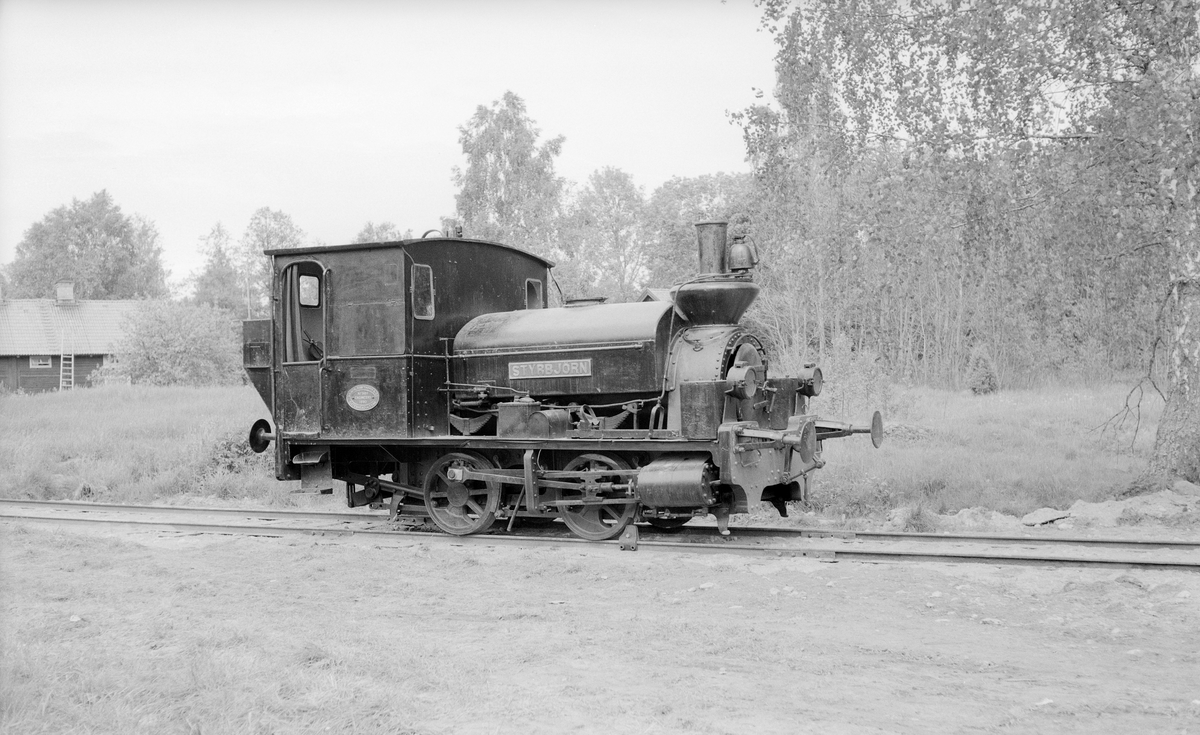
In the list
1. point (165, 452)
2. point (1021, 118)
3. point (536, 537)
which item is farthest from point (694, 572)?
point (165, 452)

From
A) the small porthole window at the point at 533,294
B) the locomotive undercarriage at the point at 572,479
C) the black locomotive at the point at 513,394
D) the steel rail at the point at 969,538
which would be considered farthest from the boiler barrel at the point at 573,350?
the steel rail at the point at 969,538

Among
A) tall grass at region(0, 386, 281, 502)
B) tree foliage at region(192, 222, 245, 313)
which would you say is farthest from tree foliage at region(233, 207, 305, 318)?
tall grass at region(0, 386, 281, 502)

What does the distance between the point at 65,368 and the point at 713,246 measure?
149 feet

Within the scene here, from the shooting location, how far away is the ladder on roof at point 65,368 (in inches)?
1790

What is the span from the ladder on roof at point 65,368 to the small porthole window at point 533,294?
4165cm

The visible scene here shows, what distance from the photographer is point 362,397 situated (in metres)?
9.88

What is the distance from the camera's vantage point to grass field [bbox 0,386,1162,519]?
1153 cm

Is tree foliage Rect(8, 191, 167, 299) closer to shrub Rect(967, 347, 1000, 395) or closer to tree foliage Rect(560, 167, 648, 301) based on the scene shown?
tree foliage Rect(560, 167, 648, 301)

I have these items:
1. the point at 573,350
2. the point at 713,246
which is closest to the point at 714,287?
the point at 713,246

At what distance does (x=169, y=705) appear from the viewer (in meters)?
4.25

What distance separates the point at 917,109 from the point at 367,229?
6368 cm

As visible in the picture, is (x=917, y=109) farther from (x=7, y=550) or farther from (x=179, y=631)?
(x=7, y=550)

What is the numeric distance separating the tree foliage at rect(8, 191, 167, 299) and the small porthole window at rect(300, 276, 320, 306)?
6299 centimetres

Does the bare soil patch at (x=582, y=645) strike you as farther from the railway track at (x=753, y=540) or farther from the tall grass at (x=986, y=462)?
the tall grass at (x=986, y=462)
